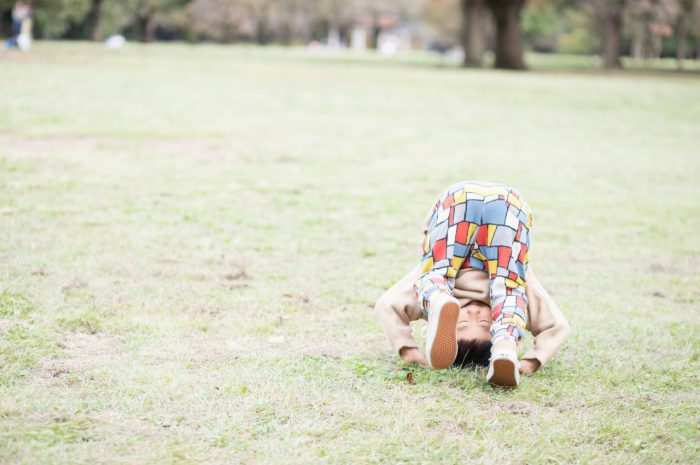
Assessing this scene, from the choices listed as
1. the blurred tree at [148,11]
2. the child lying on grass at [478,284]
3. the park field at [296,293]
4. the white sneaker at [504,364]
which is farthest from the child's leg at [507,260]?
the blurred tree at [148,11]

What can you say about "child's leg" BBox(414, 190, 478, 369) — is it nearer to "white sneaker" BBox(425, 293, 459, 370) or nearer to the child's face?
"white sneaker" BBox(425, 293, 459, 370)

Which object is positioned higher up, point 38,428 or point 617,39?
point 617,39

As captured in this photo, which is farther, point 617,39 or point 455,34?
point 455,34

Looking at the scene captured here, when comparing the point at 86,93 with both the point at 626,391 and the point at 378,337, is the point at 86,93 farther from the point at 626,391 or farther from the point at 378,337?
the point at 626,391

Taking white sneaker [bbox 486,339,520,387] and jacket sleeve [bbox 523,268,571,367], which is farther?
jacket sleeve [bbox 523,268,571,367]

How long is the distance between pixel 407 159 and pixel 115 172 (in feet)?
13.9

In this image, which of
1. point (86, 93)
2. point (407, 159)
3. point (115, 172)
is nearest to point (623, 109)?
point (407, 159)

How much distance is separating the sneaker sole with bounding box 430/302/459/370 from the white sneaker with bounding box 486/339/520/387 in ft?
0.65

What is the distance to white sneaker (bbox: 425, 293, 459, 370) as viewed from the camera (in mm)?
3861

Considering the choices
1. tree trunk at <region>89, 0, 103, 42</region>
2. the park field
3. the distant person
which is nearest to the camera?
the park field

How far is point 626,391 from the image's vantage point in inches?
163

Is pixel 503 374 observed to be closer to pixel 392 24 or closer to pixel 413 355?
pixel 413 355

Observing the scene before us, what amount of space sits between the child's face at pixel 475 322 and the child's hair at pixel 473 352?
3 centimetres

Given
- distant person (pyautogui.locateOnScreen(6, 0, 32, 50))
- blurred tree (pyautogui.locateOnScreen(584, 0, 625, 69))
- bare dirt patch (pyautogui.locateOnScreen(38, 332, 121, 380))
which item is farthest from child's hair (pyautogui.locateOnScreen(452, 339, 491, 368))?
blurred tree (pyautogui.locateOnScreen(584, 0, 625, 69))
